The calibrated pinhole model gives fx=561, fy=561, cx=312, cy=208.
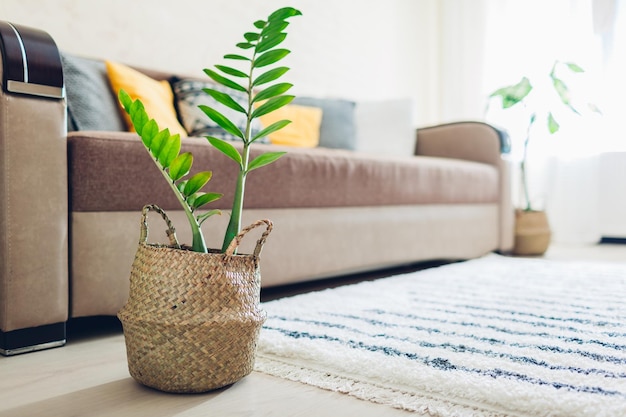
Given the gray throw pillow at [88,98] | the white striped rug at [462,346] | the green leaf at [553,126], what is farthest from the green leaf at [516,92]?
the gray throw pillow at [88,98]

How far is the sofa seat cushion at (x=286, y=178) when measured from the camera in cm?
117

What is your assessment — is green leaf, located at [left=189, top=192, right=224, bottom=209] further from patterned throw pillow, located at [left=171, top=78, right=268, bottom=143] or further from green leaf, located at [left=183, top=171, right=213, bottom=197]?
patterned throw pillow, located at [left=171, top=78, right=268, bottom=143]

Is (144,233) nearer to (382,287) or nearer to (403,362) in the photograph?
(403,362)

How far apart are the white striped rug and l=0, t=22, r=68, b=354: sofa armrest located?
43 centimetres

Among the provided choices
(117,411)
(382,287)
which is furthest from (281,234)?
(117,411)

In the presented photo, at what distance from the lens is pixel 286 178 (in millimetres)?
1607

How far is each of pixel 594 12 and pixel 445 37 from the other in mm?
1062

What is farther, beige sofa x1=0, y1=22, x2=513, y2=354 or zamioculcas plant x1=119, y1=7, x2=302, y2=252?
beige sofa x1=0, y1=22, x2=513, y2=354

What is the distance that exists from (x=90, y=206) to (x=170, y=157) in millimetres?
370

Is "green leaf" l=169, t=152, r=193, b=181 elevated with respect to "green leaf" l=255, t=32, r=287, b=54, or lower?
lower

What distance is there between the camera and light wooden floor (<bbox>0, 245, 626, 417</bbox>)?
0.78 m

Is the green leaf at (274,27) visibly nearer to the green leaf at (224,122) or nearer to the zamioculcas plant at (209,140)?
the zamioculcas plant at (209,140)

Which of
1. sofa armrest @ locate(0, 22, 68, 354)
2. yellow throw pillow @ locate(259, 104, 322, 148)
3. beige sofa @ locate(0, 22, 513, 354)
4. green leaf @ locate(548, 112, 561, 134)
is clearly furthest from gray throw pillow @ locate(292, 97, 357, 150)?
sofa armrest @ locate(0, 22, 68, 354)

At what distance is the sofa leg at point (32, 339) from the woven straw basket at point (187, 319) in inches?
12.6
